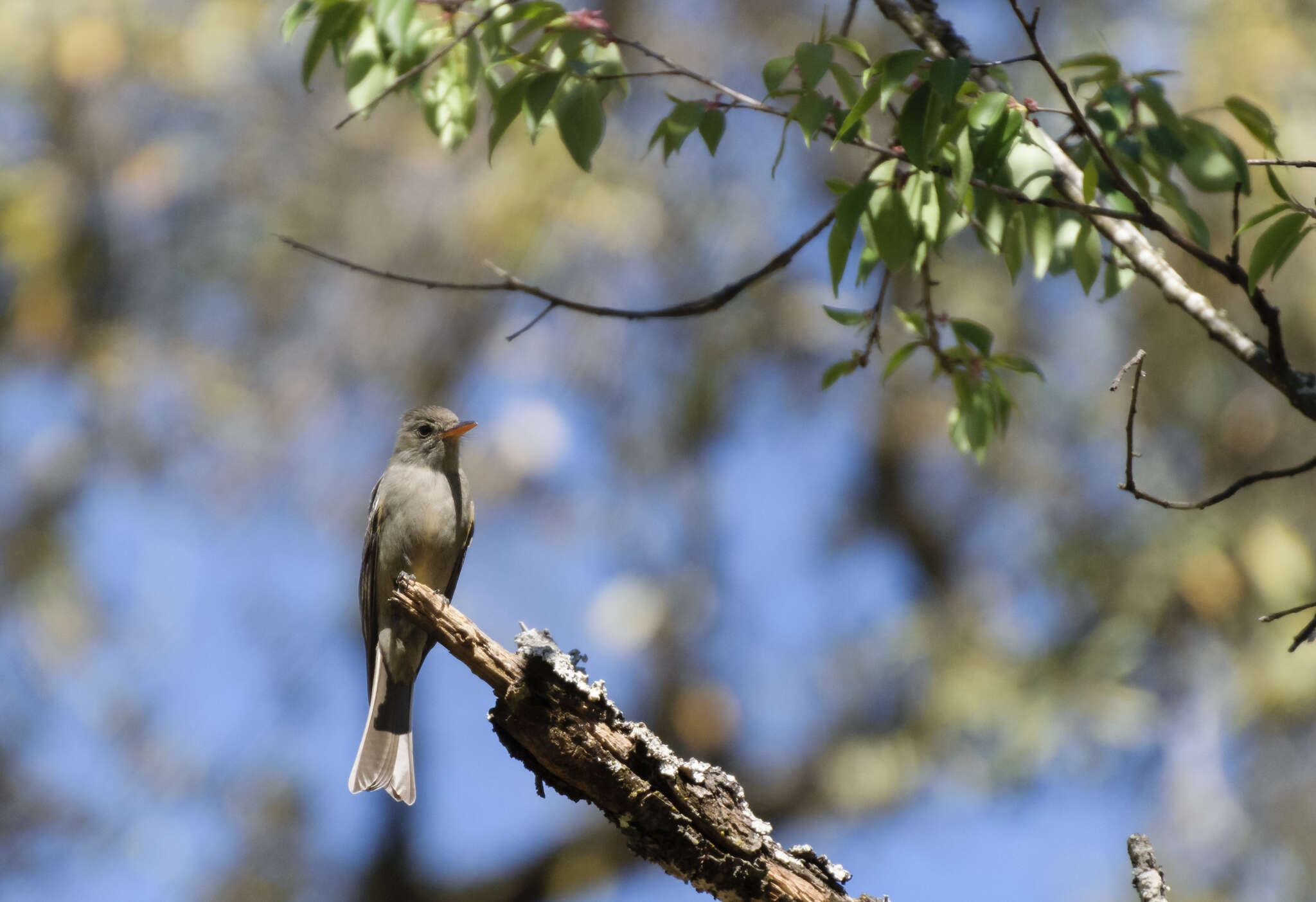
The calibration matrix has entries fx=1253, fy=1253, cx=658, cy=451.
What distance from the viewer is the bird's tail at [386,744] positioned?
4734 millimetres

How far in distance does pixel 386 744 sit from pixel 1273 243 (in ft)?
12.3

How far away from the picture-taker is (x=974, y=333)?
140 inches

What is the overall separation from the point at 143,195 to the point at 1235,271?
7115 millimetres

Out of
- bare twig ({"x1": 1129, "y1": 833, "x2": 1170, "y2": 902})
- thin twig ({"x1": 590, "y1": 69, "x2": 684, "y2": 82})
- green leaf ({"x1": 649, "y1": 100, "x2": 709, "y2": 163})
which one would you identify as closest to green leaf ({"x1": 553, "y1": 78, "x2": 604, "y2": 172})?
thin twig ({"x1": 590, "y1": 69, "x2": 684, "y2": 82})

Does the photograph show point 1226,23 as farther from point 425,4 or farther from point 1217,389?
point 425,4

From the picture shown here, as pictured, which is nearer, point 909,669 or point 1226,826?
point 1226,826

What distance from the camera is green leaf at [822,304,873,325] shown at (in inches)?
→ 136

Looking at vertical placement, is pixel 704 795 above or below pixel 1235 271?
below

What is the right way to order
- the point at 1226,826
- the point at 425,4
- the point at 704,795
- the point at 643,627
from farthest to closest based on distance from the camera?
the point at 643,627, the point at 1226,826, the point at 425,4, the point at 704,795

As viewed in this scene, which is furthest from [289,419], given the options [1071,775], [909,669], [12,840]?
[1071,775]

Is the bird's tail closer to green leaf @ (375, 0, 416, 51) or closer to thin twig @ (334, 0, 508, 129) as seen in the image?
thin twig @ (334, 0, 508, 129)

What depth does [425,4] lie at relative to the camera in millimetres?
3549

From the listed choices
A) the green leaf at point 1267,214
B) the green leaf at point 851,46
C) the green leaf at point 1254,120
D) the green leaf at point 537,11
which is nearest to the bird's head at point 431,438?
the green leaf at point 537,11

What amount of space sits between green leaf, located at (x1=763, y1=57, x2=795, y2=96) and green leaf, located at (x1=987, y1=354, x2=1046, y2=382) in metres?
1.06
